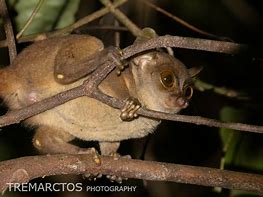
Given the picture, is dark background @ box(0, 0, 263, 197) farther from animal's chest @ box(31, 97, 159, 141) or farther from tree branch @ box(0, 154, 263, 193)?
tree branch @ box(0, 154, 263, 193)

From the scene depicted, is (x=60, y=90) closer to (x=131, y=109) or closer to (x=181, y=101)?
(x=131, y=109)

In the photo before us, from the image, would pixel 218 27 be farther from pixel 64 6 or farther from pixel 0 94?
pixel 0 94

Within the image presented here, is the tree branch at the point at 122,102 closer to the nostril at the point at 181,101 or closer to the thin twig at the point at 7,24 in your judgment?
the thin twig at the point at 7,24

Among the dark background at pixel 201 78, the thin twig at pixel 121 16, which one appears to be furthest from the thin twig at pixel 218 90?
the thin twig at pixel 121 16

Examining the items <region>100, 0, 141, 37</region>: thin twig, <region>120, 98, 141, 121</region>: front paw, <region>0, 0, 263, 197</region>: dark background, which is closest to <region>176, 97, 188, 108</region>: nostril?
<region>120, 98, 141, 121</region>: front paw

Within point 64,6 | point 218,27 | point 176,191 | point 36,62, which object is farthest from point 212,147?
point 36,62

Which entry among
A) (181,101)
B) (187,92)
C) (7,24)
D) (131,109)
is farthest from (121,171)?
(7,24)
